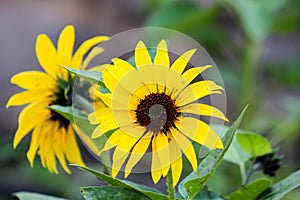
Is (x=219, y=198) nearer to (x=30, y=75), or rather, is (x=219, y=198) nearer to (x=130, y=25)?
(x=30, y=75)

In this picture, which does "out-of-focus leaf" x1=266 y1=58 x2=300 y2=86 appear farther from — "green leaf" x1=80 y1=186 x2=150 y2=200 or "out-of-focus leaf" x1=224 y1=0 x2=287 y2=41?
"green leaf" x1=80 y1=186 x2=150 y2=200

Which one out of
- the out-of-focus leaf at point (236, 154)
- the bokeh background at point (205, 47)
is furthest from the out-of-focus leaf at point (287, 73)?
the out-of-focus leaf at point (236, 154)

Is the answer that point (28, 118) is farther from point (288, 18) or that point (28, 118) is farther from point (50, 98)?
point (288, 18)

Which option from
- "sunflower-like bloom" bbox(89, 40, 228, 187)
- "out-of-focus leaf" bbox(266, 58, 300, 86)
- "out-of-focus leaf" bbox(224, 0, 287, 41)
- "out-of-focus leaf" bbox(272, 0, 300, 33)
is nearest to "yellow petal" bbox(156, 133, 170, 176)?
"sunflower-like bloom" bbox(89, 40, 228, 187)

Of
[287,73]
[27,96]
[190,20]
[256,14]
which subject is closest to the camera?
[27,96]

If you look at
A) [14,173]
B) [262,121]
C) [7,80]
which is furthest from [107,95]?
[7,80]

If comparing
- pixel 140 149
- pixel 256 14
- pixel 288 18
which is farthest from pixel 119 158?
pixel 288 18
